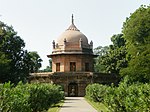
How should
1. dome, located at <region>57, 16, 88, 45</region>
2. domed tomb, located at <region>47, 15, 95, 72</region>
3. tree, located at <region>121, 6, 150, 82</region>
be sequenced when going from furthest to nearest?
dome, located at <region>57, 16, 88, 45</region> < domed tomb, located at <region>47, 15, 95, 72</region> < tree, located at <region>121, 6, 150, 82</region>

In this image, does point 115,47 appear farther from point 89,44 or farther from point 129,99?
point 129,99

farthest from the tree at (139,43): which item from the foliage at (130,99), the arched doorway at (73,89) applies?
the foliage at (130,99)

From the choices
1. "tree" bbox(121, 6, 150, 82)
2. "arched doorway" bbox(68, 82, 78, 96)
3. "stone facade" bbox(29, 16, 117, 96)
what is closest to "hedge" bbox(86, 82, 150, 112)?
"tree" bbox(121, 6, 150, 82)

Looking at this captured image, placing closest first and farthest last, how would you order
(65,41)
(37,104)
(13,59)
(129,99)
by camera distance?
(129,99) < (37,104) < (13,59) < (65,41)

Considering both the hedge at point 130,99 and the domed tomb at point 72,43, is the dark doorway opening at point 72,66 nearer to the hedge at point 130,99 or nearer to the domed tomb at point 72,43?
Result: the domed tomb at point 72,43

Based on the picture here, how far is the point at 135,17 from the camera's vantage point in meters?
40.9

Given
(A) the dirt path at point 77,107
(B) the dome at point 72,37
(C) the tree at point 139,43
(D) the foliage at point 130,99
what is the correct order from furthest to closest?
A: (B) the dome at point 72,37 → (C) the tree at point 139,43 → (A) the dirt path at point 77,107 → (D) the foliage at point 130,99

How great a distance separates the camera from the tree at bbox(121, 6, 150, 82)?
36438mm

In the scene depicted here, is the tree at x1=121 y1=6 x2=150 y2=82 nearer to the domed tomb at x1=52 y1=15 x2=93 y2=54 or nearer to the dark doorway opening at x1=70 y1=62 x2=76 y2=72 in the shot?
the domed tomb at x1=52 y1=15 x2=93 y2=54

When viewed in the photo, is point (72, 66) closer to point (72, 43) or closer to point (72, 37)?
point (72, 43)

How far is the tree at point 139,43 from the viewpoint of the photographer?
36.4 metres

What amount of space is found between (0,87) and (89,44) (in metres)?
49.9

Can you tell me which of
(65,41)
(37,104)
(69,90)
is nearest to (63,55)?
(65,41)

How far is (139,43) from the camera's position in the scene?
41.0m
